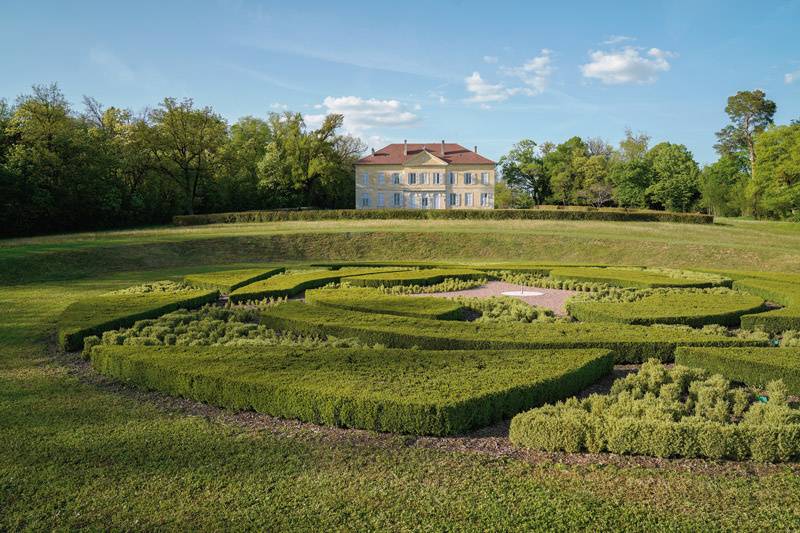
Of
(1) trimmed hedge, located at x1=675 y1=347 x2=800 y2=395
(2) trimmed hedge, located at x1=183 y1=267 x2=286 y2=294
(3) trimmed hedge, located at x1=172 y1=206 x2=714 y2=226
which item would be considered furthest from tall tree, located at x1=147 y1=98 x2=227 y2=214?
(1) trimmed hedge, located at x1=675 y1=347 x2=800 y2=395

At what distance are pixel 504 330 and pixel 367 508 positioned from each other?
219 inches

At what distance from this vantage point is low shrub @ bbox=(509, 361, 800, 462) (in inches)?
227

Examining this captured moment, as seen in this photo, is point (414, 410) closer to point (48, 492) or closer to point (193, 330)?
point (48, 492)

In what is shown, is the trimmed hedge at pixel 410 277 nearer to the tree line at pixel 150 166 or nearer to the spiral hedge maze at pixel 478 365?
the spiral hedge maze at pixel 478 365

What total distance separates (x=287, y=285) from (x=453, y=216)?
3004cm

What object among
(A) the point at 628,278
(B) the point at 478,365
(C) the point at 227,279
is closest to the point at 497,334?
(B) the point at 478,365

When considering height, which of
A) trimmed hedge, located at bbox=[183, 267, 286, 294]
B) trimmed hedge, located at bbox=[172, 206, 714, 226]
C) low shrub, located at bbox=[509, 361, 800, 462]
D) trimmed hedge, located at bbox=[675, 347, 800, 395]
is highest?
trimmed hedge, located at bbox=[172, 206, 714, 226]

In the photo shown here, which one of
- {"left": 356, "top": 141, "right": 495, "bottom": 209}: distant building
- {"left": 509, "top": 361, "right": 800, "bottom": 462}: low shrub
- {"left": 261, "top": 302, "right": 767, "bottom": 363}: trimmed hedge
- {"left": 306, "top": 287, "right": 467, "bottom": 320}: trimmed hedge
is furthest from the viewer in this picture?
{"left": 356, "top": 141, "right": 495, "bottom": 209}: distant building

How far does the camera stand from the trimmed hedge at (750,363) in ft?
25.1

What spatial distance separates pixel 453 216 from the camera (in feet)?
148

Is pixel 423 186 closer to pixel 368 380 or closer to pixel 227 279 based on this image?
pixel 227 279

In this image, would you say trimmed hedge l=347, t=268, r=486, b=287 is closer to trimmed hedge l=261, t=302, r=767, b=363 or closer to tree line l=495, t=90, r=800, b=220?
trimmed hedge l=261, t=302, r=767, b=363


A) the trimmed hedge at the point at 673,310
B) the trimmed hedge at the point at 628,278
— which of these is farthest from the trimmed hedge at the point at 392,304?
the trimmed hedge at the point at 628,278

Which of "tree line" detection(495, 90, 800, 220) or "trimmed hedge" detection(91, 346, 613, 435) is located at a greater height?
→ "tree line" detection(495, 90, 800, 220)
